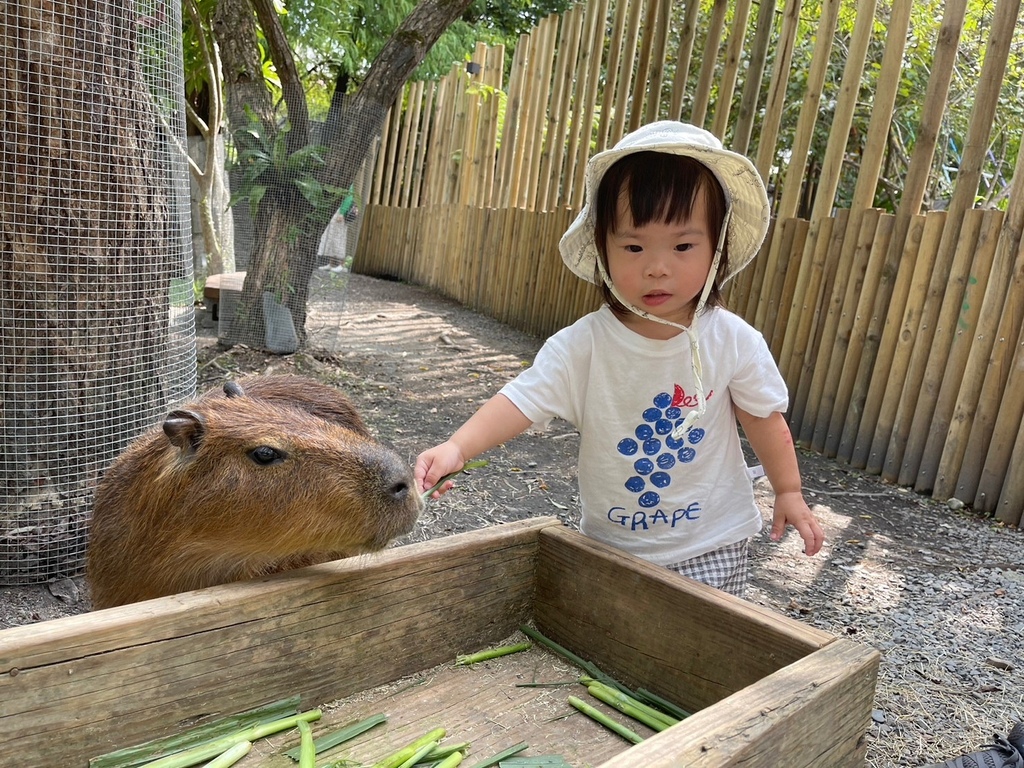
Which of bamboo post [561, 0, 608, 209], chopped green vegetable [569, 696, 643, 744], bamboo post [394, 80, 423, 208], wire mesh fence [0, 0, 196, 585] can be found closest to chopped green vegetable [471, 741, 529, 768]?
chopped green vegetable [569, 696, 643, 744]

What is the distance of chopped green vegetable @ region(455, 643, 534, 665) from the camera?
66.7 inches

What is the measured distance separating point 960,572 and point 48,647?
342 cm

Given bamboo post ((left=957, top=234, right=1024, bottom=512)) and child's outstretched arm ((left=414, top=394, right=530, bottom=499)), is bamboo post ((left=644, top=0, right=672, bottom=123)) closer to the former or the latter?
bamboo post ((left=957, top=234, right=1024, bottom=512))

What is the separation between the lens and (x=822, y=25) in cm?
494

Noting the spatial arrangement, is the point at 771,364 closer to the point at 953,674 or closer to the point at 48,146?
the point at 953,674

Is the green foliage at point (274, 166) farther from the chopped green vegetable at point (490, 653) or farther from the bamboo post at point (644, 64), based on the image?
the chopped green vegetable at point (490, 653)

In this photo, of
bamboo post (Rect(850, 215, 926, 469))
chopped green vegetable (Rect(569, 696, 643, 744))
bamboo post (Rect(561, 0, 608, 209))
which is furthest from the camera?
bamboo post (Rect(561, 0, 608, 209))

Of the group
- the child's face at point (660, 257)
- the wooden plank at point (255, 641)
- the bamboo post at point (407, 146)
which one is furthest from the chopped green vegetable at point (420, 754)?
the bamboo post at point (407, 146)

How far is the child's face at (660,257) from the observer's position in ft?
5.99

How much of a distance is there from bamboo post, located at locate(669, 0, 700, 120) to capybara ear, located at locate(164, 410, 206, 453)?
17.4 ft

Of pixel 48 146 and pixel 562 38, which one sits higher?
pixel 562 38

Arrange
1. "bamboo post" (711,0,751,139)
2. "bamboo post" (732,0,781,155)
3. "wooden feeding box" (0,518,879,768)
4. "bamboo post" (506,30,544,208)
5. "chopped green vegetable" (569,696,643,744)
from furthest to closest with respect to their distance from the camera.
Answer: "bamboo post" (506,30,544,208) → "bamboo post" (711,0,751,139) → "bamboo post" (732,0,781,155) → "chopped green vegetable" (569,696,643,744) → "wooden feeding box" (0,518,879,768)

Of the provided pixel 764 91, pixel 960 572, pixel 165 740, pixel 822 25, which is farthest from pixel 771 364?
pixel 764 91

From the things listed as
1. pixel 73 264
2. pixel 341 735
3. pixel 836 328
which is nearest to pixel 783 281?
pixel 836 328
